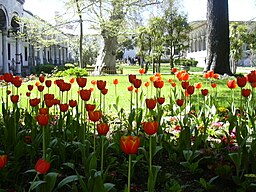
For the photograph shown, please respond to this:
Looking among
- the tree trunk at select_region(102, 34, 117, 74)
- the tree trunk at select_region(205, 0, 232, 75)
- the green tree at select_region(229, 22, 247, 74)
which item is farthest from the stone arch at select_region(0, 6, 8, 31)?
the tree trunk at select_region(205, 0, 232, 75)

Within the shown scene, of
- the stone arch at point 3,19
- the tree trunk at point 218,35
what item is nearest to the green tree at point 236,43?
the tree trunk at point 218,35

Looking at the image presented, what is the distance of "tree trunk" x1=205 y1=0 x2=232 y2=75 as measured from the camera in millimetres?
11234

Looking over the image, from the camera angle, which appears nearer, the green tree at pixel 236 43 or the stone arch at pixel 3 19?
the stone arch at pixel 3 19

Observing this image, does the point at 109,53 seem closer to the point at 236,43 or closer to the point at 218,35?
the point at 236,43

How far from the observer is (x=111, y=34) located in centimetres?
1867

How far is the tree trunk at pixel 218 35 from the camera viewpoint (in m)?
11.2

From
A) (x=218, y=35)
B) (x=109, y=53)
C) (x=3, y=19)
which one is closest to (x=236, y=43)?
(x=109, y=53)

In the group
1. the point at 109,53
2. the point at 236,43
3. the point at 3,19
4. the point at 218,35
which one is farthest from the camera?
the point at 3,19

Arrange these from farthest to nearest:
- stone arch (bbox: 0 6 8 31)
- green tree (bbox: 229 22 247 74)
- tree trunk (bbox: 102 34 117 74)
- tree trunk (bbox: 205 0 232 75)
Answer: green tree (bbox: 229 22 247 74) < stone arch (bbox: 0 6 8 31) < tree trunk (bbox: 102 34 117 74) < tree trunk (bbox: 205 0 232 75)

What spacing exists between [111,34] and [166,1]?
21.1 ft

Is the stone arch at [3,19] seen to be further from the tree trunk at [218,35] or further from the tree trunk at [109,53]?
the tree trunk at [218,35]

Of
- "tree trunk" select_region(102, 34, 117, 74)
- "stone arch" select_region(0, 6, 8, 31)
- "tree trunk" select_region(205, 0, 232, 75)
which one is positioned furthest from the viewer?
"stone arch" select_region(0, 6, 8, 31)

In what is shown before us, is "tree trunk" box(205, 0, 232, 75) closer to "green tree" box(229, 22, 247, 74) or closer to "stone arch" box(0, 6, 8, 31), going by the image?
"green tree" box(229, 22, 247, 74)

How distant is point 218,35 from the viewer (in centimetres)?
1125
